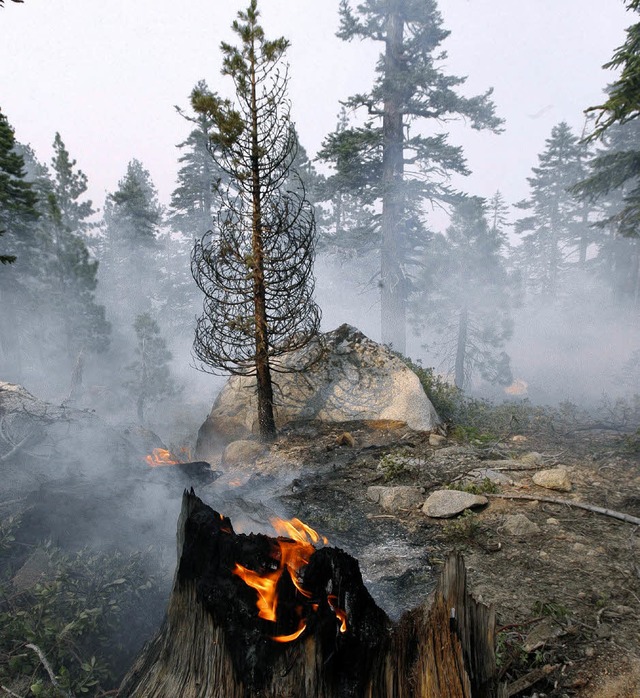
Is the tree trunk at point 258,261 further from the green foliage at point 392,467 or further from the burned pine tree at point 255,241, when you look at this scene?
the green foliage at point 392,467

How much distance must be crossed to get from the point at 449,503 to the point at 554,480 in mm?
1850

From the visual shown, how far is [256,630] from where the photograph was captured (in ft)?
8.35

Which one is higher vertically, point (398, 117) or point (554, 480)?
point (398, 117)

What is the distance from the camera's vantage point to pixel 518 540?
5254mm

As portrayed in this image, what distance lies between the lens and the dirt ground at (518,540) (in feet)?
10.7

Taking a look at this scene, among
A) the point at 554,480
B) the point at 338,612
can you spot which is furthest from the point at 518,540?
the point at 338,612

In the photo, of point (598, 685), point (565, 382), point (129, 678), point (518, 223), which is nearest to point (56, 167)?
point (129, 678)

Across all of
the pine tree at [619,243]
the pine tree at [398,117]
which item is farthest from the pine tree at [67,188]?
the pine tree at [619,243]

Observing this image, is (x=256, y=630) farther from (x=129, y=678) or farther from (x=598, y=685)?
(x=598, y=685)

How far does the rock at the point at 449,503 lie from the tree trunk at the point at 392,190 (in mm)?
15389

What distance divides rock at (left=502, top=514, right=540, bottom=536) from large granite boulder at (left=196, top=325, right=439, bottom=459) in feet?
16.7

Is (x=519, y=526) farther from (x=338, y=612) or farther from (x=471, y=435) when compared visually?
(x=471, y=435)

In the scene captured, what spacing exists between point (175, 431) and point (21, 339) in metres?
16.2

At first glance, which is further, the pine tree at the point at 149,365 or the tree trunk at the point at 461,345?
the tree trunk at the point at 461,345
